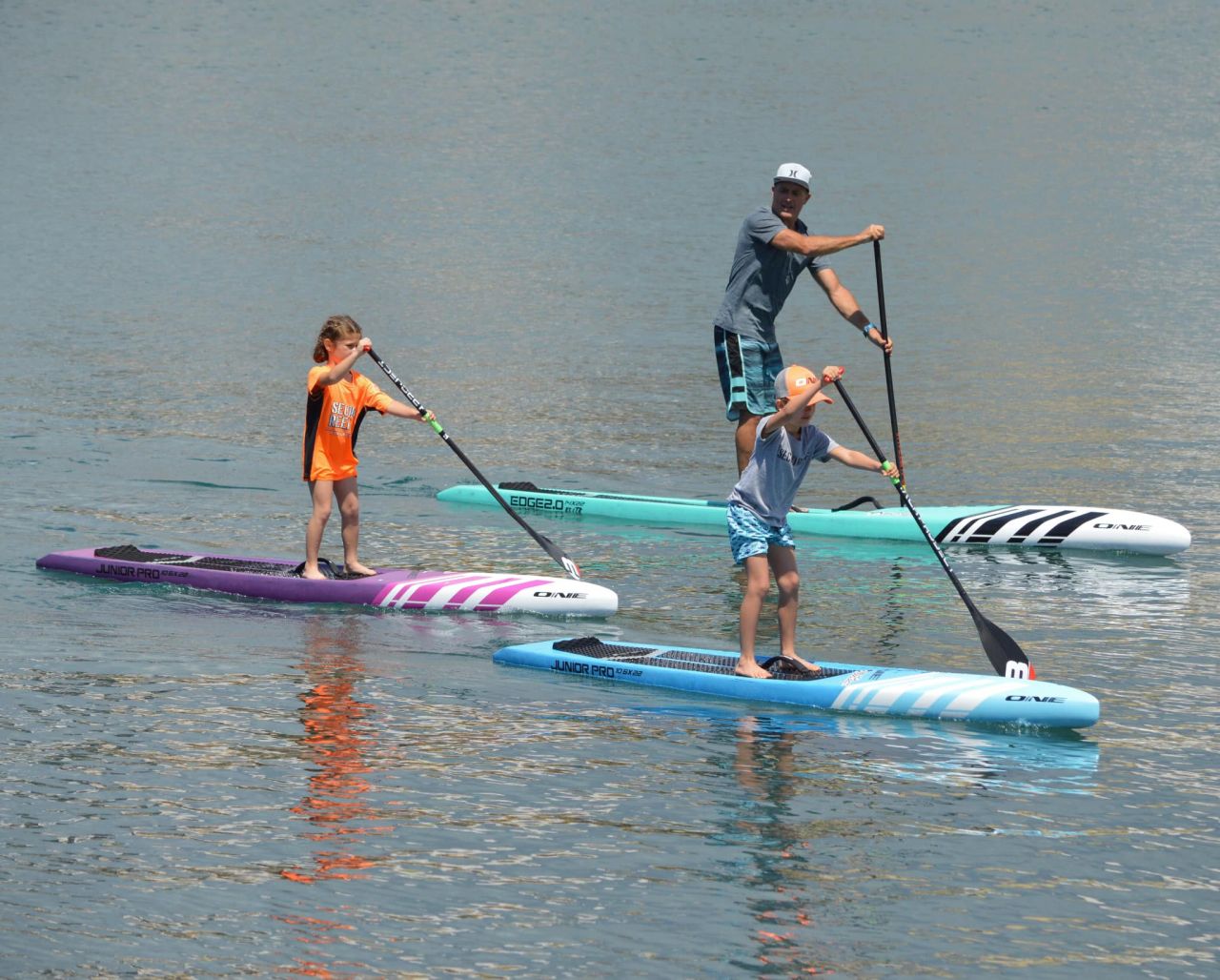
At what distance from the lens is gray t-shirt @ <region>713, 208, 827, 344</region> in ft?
45.4

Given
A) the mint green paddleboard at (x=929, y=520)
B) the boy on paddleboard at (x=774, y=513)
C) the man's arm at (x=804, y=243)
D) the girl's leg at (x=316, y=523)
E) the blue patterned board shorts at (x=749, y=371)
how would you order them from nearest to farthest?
the boy on paddleboard at (x=774, y=513) → the girl's leg at (x=316, y=523) → the man's arm at (x=804, y=243) → the blue patterned board shorts at (x=749, y=371) → the mint green paddleboard at (x=929, y=520)

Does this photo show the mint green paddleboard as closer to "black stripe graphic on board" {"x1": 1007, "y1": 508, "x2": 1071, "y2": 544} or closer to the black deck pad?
"black stripe graphic on board" {"x1": 1007, "y1": 508, "x2": 1071, "y2": 544}

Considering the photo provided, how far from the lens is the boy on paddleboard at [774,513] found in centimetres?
1016

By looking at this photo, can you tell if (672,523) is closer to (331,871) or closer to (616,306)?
(331,871)

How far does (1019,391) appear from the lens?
22906 millimetres

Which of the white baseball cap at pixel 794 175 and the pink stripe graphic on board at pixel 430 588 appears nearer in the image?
the pink stripe graphic on board at pixel 430 588

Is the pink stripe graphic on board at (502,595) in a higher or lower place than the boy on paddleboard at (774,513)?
lower

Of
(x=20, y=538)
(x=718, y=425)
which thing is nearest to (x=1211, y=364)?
(x=718, y=425)

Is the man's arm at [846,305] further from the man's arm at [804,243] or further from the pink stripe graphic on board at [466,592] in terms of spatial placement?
the pink stripe graphic on board at [466,592]

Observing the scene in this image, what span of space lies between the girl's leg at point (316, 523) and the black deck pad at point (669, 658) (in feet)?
7.69

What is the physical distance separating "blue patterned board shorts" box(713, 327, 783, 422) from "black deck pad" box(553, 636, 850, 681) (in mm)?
3503

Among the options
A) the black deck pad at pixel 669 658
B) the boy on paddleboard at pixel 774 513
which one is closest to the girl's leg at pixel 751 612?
the boy on paddleboard at pixel 774 513

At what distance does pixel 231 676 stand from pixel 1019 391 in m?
14.4

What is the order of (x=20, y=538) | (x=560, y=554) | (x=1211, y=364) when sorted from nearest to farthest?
(x=560, y=554), (x=20, y=538), (x=1211, y=364)
